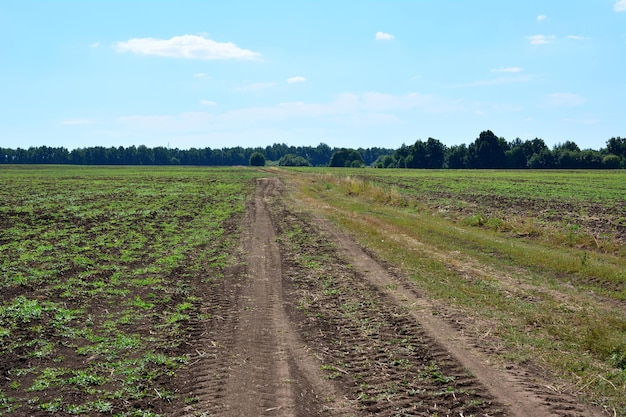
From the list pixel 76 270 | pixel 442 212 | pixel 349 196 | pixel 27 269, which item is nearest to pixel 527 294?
pixel 76 270

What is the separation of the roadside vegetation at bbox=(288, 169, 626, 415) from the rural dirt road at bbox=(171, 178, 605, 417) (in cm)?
64

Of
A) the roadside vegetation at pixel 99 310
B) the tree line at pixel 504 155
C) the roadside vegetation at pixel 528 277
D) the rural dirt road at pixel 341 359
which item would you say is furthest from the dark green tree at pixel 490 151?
the rural dirt road at pixel 341 359

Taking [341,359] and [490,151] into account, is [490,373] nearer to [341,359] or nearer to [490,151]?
[341,359]

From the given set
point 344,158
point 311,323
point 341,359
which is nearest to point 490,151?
point 344,158

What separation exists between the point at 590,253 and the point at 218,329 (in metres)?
14.8

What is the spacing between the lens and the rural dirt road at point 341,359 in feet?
22.1

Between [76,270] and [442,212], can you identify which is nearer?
[76,270]

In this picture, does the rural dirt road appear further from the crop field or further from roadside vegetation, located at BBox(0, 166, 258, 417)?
roadside vegetation, located at BBox(0, 166, 258, 417)

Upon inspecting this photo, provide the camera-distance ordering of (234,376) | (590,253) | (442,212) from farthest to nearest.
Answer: (442,212) → (590,253) → (234,376)

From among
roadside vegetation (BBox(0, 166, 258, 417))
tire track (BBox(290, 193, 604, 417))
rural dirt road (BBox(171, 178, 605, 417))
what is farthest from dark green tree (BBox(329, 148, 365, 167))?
tire track (BBox(290, 193, 604, 417))

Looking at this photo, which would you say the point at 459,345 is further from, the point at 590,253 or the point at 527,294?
the point at 590,253

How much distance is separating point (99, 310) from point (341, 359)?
5765 mm

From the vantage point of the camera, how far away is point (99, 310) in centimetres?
1100

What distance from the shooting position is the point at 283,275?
48.0 feet
